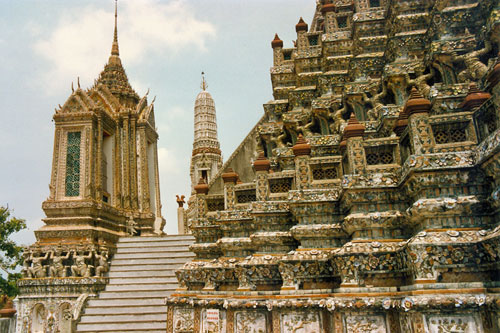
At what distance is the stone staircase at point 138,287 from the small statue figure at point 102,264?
360mm

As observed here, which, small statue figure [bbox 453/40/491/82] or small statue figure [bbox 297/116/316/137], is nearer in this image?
small statue figure [bbox 453/40/491/82]

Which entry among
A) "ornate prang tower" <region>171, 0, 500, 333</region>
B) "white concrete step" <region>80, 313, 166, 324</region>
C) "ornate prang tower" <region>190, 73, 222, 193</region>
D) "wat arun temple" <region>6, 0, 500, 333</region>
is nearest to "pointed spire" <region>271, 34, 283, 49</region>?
"wat arun temple" <region>6, 0, 500, 333</region>

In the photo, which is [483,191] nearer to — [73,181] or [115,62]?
[73,181]

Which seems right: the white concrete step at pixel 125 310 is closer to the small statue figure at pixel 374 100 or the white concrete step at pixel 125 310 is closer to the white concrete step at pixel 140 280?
the white concrete step at pixel 140 280

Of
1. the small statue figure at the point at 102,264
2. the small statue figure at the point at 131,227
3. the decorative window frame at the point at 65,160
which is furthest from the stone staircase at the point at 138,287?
the decorative window frame at the point at 65,160

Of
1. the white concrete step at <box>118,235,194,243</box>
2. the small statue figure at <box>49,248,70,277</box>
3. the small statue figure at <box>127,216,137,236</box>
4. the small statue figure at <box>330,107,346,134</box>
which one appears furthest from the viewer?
the small statue figure at <box>127,216,137,236</box>

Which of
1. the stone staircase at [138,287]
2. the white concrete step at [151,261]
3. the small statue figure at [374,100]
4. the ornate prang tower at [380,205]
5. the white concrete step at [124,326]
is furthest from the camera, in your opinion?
the white concrete step at [151,261]

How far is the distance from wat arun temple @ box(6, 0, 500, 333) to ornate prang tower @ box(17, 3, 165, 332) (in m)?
0.08

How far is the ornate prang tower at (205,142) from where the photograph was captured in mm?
32625

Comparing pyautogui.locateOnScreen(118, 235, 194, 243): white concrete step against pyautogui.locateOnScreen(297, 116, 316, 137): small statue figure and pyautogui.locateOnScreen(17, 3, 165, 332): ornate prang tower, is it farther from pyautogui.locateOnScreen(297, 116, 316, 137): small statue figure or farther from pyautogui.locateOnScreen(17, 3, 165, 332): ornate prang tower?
pyautogui.locateOnScreen(297, 116, 316, 137): small statue figure

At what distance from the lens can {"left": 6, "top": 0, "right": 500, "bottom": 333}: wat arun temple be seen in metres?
6.51

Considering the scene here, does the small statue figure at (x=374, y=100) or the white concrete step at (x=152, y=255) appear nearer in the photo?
the small statue figure at (x=374, y=100)

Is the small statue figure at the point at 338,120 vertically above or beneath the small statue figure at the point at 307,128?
beneath

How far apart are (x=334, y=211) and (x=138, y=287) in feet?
31.8
